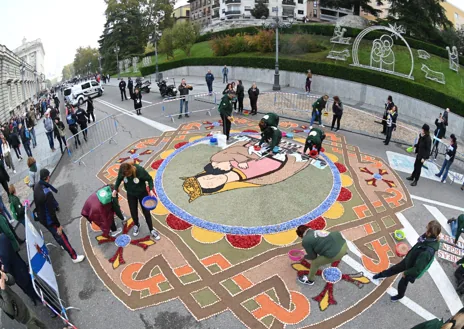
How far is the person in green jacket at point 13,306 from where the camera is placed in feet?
13.0

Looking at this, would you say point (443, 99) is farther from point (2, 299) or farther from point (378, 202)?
point (2, 299)

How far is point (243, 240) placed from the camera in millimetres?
6797

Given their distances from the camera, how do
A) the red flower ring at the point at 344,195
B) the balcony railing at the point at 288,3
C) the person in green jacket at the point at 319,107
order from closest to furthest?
the red flower ring at the point at 344,195, the person in green jacket at the point at 319,107, the balcony railing at the point at 288,3

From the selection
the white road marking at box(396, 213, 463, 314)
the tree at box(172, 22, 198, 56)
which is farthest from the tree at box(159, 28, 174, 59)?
the white road marking at box(396, 213, 463, 314)

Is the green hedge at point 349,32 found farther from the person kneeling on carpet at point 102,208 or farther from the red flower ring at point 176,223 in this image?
the person kneeling on carpet at point 102,208

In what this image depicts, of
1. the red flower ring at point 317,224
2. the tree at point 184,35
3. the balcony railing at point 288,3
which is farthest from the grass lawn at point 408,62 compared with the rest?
the balcony railing at point 288,3

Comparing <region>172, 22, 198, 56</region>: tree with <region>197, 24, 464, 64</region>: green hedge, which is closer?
<region>197, 24, 464, 64</region>: green hedge

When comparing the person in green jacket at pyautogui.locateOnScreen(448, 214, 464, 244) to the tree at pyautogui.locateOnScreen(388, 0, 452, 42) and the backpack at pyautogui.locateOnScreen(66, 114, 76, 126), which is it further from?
the tree at pyautogui.locateOnScreen(388, 0, 452, 42)

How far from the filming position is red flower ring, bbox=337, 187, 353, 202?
27.2ft

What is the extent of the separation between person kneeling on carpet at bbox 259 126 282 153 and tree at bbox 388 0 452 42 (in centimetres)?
2494

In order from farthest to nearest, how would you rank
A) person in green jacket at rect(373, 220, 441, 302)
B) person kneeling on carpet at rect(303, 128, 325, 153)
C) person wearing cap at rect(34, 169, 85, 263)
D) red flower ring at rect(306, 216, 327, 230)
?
person kneeling on carpet at rect(303, 128, 325, 153) < red flower ring at rect(306, 216, 327, 230) < person wearing cap at rect(34, 169, 85, 263) < person in green jacket at rect(373, 220, 441, 302)

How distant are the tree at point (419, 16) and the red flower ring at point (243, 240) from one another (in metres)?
29.5

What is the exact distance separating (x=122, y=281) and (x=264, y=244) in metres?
3.03

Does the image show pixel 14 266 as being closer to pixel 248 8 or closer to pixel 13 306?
pixel 13 306
